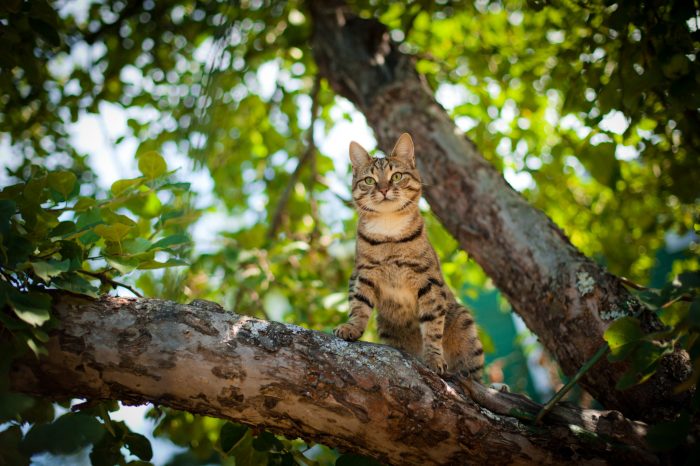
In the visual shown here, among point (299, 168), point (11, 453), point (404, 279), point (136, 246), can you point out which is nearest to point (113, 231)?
point (136, 246)

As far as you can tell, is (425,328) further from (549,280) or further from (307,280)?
(307,280)

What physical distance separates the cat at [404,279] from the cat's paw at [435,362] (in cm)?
9

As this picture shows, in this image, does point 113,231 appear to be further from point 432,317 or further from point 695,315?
point 695,315

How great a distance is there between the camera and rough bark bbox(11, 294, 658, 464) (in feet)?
7.36

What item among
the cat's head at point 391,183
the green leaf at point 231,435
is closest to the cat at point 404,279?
the cat's head at point 391,183

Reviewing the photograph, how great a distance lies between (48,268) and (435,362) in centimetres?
216

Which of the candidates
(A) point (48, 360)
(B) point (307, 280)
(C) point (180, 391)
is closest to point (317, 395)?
(C) point (180, 391)

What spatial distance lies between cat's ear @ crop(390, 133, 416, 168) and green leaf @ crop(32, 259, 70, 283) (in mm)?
2533

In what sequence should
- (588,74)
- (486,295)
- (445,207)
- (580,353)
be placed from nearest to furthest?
(580,353) → (588,74) → (445,207) → (486,295)

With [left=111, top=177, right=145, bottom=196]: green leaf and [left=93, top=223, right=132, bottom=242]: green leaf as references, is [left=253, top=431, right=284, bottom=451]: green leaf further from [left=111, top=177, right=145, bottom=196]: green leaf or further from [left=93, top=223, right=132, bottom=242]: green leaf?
[left=111, top=177, right=145, bottom=196]: green leaf

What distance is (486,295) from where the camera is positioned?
8.89 meters

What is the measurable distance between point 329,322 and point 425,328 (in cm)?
138

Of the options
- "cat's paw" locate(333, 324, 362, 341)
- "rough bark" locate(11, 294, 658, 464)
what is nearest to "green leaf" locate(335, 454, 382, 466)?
"rough bark" locate(11, 294, 658, 464)

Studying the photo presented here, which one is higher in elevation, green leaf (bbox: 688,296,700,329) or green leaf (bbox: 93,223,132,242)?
green leaf (bbox: 93,223,132,242)
